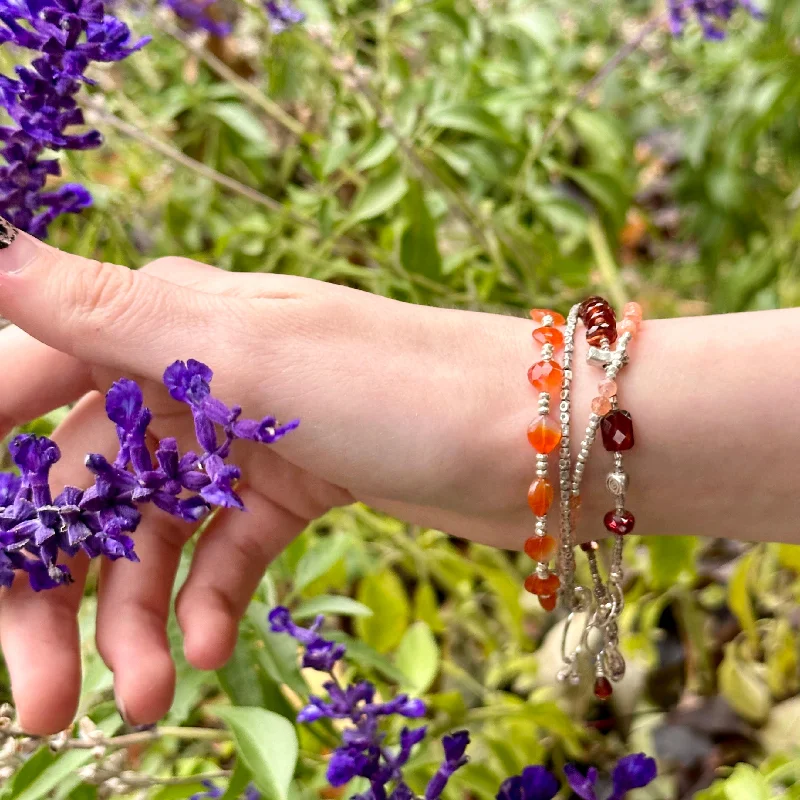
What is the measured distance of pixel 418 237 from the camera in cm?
98

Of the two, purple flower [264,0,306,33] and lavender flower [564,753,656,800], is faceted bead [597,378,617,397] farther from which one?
purple flower [264,0,306,33]

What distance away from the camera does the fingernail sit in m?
0.55

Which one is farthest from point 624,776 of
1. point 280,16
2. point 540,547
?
point 280,16

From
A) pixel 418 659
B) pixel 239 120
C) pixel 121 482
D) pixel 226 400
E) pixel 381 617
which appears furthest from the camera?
pixel 239 120

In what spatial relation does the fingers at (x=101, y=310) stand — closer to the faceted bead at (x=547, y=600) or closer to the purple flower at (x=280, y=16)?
the faceted bead at (x=547, y=600)

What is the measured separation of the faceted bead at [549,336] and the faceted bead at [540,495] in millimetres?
111

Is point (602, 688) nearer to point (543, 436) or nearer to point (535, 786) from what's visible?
A: point (535, 786)

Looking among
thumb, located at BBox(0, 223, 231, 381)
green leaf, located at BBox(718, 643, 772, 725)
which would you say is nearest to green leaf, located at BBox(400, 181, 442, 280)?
thumb, located at BBox(0, 223, 231, 381)

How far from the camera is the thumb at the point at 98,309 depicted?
557mm

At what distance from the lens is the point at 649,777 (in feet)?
1.98

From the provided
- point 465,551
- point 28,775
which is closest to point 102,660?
point 28,775

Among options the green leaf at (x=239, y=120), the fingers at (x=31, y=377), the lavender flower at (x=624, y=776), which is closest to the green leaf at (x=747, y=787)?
the lavender flower at (x=624, y=776)

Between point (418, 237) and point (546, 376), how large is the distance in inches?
15.9

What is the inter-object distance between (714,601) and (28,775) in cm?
100
